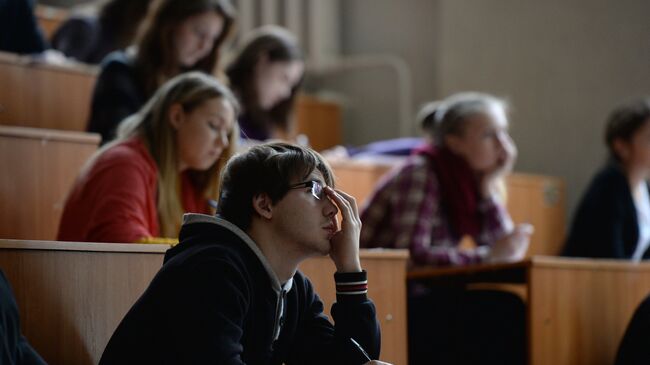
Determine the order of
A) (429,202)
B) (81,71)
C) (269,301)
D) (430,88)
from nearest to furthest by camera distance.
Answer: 1. (269,301)
2. (429,202)
3. (81,71)
4. (430,88)

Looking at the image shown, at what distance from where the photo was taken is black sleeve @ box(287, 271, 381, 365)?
160 centimetres

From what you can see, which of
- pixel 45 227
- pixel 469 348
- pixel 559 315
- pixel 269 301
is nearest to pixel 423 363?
pixel 469 348

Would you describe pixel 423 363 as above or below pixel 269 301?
below

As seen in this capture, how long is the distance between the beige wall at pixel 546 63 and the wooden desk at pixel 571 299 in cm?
157

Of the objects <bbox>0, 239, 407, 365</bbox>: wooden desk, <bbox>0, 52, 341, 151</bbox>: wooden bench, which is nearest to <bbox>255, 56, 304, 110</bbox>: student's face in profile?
<bbox>0, 52, 341, 151</bbox>: wooden bench

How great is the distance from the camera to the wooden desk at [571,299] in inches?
93.4

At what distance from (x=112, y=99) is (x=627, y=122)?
1.64m

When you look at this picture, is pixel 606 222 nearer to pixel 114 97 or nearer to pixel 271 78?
pixel 271 78

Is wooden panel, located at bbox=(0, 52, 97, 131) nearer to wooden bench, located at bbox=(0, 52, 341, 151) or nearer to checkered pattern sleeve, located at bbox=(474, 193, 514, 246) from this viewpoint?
wooden bench, located at bbox=(0, 52, 341, 151)

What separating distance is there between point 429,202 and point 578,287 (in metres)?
0.48

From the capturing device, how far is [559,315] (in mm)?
2422

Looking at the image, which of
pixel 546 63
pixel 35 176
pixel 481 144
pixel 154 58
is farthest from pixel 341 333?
pixel 546 63

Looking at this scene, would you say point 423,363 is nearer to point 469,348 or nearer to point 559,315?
point 469,348

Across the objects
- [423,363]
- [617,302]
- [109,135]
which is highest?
[109,135]
